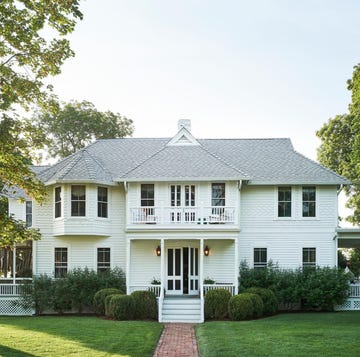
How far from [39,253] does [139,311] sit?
6.62 meters

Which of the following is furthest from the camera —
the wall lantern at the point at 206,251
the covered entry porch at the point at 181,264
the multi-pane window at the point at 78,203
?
the wall lantern at the point at 206,251

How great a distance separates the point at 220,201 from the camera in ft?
93.2

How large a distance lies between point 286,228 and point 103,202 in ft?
29.4

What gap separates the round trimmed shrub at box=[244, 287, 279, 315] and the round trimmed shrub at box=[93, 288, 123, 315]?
5880 millimetres

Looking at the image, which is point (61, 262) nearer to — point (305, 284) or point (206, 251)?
point (206, 251)

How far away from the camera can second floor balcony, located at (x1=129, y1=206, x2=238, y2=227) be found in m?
27.4

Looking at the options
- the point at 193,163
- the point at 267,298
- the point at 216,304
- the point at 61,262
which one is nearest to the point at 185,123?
the point at 193,163

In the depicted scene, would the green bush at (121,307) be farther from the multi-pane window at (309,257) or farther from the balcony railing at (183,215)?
the multi-pane window at (309,257)

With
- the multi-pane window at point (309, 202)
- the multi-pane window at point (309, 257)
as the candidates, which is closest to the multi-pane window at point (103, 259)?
the multi-pane window at point (309, 257)

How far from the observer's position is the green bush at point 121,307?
971 inches

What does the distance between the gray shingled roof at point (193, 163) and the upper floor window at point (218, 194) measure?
85cm

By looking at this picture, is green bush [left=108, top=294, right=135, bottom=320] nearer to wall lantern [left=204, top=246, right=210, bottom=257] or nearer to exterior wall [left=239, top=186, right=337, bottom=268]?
wall lantern [left=204, top=246, right=210, bottom=257]

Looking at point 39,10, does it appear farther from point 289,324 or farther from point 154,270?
point 154,270

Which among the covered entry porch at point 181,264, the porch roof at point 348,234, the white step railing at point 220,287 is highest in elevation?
the porch roof at point 348,234
